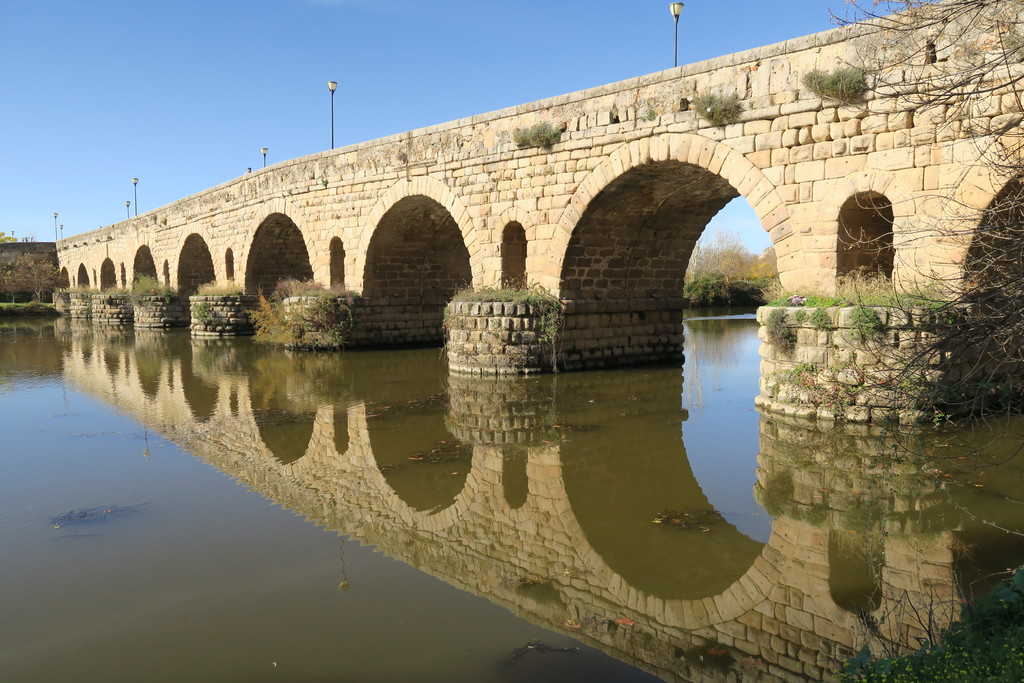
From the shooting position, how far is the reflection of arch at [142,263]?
30831 mm

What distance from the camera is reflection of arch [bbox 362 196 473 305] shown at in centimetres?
1515

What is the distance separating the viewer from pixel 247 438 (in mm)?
7746

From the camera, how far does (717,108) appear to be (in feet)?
29.8

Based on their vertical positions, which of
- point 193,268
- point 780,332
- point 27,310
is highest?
point 193,268

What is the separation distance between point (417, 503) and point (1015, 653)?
376 cm

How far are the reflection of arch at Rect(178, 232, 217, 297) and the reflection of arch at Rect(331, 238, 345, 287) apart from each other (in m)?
10.7

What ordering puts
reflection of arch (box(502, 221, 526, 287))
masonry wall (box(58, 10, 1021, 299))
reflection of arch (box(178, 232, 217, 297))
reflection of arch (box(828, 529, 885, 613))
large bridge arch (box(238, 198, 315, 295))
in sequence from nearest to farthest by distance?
reflection of arch (box(828, 529, 885, 613))
masonry wall (box(58, 10, 1021, 299))
reflection of arch (box(502, 221, 526, 287))
large bridge arch (box(238, 198, 315, 295))
reflection of arch (box(178, 232, 217, 297))

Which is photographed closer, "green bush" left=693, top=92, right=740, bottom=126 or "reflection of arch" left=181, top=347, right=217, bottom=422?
"green bush" left=693, top=92, right=740, bottom=126

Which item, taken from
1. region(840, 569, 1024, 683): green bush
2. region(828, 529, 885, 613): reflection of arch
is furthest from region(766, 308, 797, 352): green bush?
region(840, 569, 1024, 683): green bush

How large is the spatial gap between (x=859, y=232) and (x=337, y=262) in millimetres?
11451

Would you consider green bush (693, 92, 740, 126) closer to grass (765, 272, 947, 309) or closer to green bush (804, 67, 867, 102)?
green bush (804, 67, 867, 102)

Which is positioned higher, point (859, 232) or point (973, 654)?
point (859, 232)

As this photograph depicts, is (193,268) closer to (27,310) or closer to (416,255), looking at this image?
(416,255)

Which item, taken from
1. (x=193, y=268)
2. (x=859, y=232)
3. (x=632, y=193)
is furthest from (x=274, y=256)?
(x=859, y=232)
